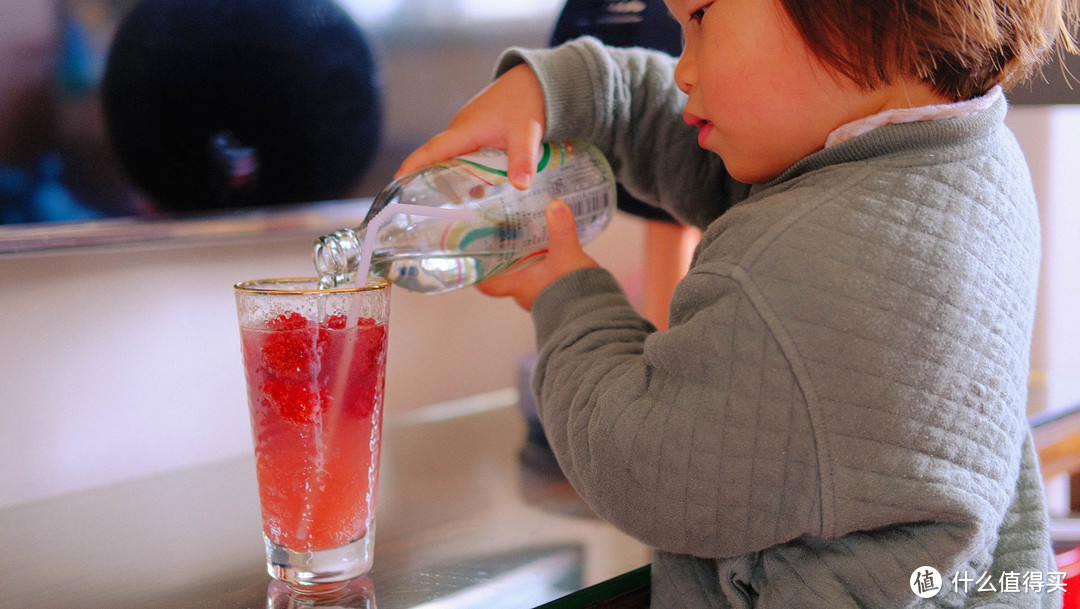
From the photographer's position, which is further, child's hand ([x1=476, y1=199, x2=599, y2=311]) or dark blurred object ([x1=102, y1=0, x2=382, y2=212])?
dark blurred object ([x1=102, y1=0, x2=382, y2=212])

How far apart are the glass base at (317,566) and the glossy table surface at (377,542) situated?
14 mm

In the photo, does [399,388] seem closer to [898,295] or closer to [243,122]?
[243,122]

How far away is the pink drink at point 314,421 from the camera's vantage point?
0.57m

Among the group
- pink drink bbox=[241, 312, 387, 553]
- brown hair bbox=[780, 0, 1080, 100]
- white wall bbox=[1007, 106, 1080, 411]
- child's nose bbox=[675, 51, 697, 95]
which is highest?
brown hair bbox=[780, 0, 1080, 100]

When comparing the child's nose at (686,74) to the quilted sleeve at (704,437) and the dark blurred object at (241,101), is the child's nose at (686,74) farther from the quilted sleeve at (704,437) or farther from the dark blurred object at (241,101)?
the dark blurred object at (241,101)

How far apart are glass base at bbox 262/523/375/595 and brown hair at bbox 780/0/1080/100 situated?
461 mm

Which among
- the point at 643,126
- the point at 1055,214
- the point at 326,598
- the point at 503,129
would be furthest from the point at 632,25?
the point at 1055,214

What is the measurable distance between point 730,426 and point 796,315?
75 mm

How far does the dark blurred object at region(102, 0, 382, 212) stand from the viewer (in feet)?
2.64

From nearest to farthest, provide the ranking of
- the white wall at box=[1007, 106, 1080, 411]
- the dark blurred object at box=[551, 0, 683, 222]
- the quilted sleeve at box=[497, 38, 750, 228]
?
the quilted sleeve at box=[497, 38, 750, 228] < the dark blurred object at box=[551, 0, 683, 222] < the white wall at box=[1007, 106, 1080, 411]

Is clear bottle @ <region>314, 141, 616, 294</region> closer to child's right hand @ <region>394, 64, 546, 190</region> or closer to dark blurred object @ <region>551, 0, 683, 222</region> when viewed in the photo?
child's right hand @ <region>394, 64, 546, 190</region>

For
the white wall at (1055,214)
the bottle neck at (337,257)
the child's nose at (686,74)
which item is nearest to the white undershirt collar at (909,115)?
the child's nose at (686,74)

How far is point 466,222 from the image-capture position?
0.69 meters

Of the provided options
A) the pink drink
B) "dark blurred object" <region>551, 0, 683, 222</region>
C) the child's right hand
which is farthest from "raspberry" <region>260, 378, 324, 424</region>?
"dark blurred object" <region>551, 0, 683, 222</region>
